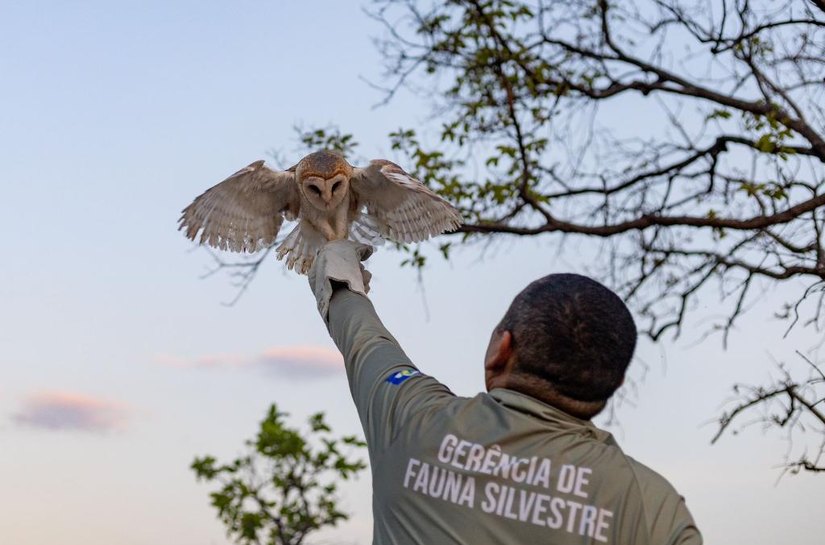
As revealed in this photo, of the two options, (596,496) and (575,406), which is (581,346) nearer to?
(575,406)

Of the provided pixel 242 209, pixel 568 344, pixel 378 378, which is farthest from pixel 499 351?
pixel 242 209

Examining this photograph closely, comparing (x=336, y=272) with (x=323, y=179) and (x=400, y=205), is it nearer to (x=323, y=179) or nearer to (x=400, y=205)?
(x=323, y=179)

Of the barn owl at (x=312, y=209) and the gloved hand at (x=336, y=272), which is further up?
the barn owl at (x=312, y=209)

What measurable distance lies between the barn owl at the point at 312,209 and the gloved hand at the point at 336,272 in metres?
0.65

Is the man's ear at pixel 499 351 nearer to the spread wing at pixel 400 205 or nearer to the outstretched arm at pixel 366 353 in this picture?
the outstretched arm at pixel 366 353

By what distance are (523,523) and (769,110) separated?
6.45 meters

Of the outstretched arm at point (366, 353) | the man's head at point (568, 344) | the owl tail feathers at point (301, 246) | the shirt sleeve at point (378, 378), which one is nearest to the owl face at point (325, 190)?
the owl tail feathers at point (301, 246)

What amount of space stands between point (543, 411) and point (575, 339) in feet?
0.43

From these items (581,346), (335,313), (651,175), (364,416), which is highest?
(651,175)

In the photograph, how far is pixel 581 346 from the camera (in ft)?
5.87

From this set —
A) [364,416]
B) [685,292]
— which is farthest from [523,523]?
[685,292]

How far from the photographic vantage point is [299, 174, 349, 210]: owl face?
3.10m

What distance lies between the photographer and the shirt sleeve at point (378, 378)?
6.19 feet

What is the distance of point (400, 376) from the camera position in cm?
195
